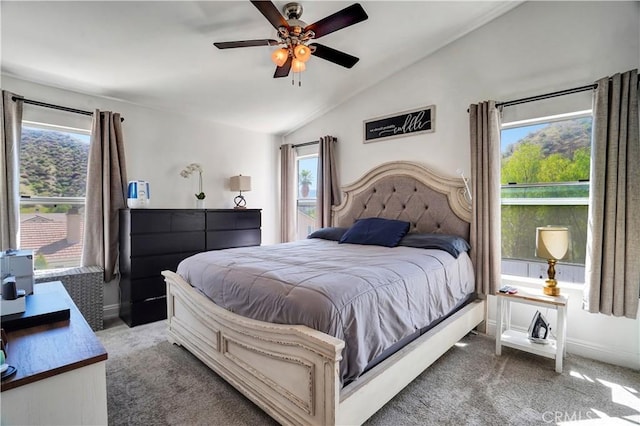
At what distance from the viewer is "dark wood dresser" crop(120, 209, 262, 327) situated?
308cm

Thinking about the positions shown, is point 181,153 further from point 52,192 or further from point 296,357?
point 296,357

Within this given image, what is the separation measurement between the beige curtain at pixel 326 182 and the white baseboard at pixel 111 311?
8.38ft

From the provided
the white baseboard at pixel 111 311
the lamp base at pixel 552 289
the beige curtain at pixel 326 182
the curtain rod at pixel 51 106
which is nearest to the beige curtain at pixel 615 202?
the lamp base at pixel 552 289

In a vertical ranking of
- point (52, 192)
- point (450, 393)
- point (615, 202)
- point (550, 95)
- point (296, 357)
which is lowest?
point (450, 393)

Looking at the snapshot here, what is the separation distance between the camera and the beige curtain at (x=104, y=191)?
3.12 metres

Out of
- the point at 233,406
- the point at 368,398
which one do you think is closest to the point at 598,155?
the point at 368,398

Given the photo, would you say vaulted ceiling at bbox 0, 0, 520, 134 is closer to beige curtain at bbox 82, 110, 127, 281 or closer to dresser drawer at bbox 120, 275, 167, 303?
beige curtain at bbox 82, 110, 127, 281

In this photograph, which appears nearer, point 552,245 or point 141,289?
point 552,245

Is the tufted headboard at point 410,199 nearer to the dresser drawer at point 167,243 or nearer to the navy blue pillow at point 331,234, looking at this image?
the navy blue pillow at point 331,234

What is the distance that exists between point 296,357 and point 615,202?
2553 mm

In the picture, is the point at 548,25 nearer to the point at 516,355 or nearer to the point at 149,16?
the point at 516,355

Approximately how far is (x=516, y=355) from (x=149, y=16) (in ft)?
12.7

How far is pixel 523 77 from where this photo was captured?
110 inches

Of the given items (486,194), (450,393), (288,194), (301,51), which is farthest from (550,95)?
(288,194)
